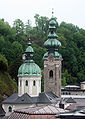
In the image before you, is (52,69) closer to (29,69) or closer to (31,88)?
(29,69)

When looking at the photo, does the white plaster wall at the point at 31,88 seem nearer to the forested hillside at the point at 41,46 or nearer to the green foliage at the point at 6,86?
the green foliage at the point at 6,86

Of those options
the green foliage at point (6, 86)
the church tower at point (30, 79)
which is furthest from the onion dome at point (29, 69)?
the green foliage at point (6, 86)

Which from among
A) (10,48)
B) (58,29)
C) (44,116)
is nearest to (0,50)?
(10,48)

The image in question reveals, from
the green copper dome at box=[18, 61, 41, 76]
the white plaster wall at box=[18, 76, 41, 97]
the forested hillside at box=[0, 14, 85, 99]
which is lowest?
the white plaster wall at box=[18, 76, 41, 97]

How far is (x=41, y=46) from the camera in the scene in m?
133

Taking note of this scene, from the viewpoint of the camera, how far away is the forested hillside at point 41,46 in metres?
114

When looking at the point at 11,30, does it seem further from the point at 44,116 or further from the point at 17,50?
the point at 44,116

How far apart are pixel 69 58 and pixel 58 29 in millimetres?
23170

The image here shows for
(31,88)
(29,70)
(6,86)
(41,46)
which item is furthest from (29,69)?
(41,46)

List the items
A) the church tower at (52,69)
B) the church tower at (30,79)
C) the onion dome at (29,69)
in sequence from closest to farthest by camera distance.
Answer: the church tower at (30,79), the onion dome at (29,69), the church tower at (52,69)

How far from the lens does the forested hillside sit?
11394 centimetres

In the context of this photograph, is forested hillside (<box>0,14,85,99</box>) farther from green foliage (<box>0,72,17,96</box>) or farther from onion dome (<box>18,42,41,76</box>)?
onion dome (<box>18,42,41,76</box>)

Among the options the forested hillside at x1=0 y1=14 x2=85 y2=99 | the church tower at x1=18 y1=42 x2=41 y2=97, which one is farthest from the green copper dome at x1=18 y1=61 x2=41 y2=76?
the forested hillside at x1=0 y1=14 x2=85 y2=99

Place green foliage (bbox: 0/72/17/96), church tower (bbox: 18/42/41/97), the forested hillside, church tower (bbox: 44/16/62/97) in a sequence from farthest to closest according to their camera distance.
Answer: the forested hillside, green foliage (bbox: 0/72/17/96), church tower (bbox: 44/16/62/97), church tower (bbox: 18/42/41/97)
